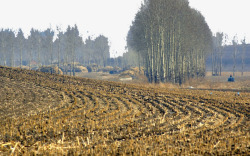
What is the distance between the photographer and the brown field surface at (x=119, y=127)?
5770mm

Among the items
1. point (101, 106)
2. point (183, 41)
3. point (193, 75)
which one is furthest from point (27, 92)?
point (193, 75)

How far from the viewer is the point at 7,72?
23172mm

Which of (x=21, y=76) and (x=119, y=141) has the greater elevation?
(x=21, y=76)

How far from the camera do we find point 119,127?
796 centimetres

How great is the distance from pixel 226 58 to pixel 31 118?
308 feet

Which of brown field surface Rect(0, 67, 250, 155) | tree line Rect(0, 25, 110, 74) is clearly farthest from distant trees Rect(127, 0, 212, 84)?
tree line Rect(0, 25, 110, 74)

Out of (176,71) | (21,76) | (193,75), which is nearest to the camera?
(21,76)

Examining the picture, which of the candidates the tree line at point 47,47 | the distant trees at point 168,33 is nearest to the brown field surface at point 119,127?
the distant trees at point 168,33

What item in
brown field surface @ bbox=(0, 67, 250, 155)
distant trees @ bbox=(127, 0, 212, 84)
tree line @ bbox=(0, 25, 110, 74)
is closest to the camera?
brown field surface @ bbox=(0, 67, 250, 155)

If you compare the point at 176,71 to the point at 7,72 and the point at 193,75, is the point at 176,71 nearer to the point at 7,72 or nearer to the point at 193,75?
the point at 193,75

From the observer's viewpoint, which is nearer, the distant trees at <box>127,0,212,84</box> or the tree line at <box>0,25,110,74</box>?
the distant trees at <box>127,0,212,84</box>

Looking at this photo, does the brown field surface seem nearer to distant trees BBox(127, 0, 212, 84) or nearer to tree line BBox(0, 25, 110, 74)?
distant trees BBox(127, 0, 212, 84)

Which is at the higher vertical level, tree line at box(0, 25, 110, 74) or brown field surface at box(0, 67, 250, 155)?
tree line at box(0, 25, 110, 74)

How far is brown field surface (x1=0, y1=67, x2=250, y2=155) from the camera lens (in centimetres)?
577
